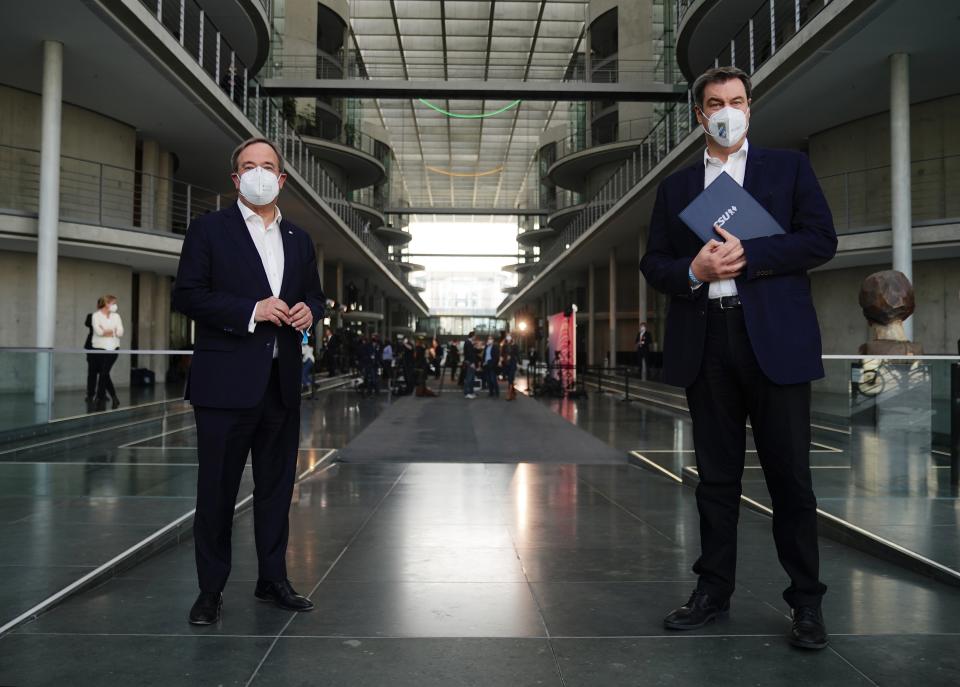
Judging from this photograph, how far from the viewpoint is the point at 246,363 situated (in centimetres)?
279

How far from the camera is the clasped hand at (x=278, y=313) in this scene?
2.73 m

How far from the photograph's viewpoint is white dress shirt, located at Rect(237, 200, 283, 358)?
2947 mm

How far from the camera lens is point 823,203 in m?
2.63

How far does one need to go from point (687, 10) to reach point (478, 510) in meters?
17.9

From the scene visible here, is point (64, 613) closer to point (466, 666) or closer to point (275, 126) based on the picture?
point (466, 666)

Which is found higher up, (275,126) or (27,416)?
(275,126)

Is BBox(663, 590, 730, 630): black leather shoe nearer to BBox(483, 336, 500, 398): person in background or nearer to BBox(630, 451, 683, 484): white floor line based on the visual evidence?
BBox(630, 451, 683, 484): white floor line

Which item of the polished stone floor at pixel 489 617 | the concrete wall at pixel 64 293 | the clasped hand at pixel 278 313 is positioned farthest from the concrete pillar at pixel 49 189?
the clasped hand at pixel 278 313

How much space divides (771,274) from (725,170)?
47 cm

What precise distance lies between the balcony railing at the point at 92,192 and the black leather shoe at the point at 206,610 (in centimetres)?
1106

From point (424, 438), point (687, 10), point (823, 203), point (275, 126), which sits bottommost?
point (424, 438)

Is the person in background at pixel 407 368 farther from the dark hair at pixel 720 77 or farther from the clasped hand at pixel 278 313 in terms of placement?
the dark hair at pixel 720 77

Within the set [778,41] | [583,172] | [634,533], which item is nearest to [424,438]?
[634,533]

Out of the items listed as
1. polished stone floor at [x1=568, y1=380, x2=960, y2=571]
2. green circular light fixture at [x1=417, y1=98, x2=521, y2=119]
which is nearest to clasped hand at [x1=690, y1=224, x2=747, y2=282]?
polished stone floor at [x1=568, y1=380, x2=960, y2=571]
